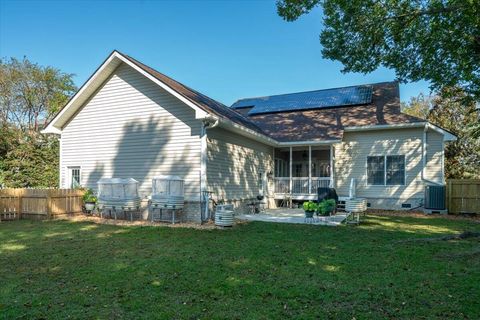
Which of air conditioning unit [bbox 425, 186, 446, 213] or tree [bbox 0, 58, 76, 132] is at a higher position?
tree [bbox 0, 58, 76, 132]

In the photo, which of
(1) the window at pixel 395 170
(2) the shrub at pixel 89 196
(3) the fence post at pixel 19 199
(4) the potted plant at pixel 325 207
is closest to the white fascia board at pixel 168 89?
(2) the shrub at pixel 89 196

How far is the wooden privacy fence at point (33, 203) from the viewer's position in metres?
11.8

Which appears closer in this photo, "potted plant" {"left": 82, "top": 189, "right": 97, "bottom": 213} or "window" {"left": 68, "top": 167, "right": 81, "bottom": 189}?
"potted plant" {"left": 82, "top": 189, "right": 97, "bottom": 213}

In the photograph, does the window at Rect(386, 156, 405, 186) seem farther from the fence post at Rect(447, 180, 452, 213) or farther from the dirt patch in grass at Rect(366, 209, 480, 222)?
the fence post at Rect(447, 180, 452, 213)

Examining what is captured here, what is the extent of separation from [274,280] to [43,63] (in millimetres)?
27986

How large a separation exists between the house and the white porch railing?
5 centimetres

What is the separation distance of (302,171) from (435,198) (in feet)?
23.0

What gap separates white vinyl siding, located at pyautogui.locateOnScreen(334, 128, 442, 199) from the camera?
612 inches

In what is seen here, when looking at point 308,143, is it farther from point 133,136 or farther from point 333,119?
point 133,136

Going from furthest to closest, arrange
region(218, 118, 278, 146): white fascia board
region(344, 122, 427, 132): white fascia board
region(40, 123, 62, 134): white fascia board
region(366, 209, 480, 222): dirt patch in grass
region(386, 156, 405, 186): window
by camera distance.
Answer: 1. region(386, 156, 405, 186): window
2. region(344, 122, 427, 132): white fascia board
3. region(40, 123, 62, 134): white fascia board
4. region(366, 209, 480, 222): dirt patch in grass
5. region(218, 118, 278, 146): white fascia board

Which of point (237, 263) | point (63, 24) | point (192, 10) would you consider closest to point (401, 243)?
point (237, 263)

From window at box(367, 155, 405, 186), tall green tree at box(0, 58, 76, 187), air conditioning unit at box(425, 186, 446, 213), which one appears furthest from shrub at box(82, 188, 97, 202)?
air conditioning unit at box(425, 186, 446, 213)

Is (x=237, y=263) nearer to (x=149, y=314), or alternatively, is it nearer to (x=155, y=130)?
(x=149, y=314)

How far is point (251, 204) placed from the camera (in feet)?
47.0
